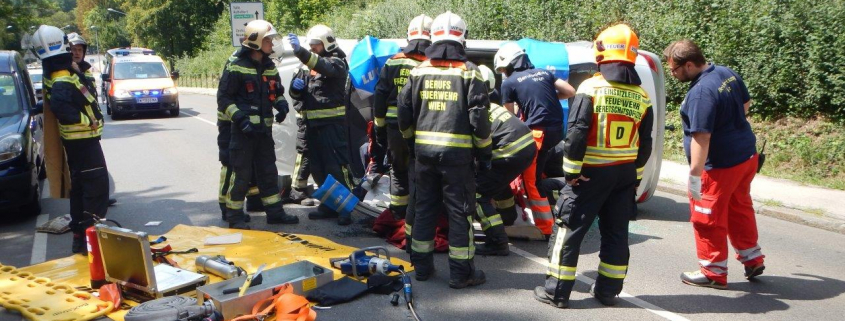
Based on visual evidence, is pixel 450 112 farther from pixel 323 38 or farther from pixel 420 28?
pixel 323 38

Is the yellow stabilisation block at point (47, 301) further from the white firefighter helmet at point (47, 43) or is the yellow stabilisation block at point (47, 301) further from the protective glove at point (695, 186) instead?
the protective glove at point (695, 186)

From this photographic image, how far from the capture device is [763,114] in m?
11.8

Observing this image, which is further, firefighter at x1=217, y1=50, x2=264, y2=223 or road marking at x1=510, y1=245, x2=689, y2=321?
firefighter at x1=217, y1=50, x2=264, y2=223

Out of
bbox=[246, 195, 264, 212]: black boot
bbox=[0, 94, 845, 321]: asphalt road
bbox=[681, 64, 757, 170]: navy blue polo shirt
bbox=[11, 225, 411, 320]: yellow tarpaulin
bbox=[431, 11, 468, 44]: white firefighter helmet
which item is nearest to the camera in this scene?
bbox=[0, 94, 845, 321]: asphalt road

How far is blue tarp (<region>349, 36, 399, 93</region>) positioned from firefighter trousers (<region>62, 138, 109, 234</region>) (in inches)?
109

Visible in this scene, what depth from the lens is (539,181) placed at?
679 centimetres

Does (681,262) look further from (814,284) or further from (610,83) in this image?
(610,83)

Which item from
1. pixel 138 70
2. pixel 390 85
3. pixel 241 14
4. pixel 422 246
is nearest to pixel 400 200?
pixel 390 85

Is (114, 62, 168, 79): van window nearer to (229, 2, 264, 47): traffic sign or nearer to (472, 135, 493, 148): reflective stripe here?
(229, 2, 264, 47): traffic sign

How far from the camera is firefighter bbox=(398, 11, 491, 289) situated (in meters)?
5.11

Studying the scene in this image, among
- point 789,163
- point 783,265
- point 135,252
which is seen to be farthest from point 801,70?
point 135,252

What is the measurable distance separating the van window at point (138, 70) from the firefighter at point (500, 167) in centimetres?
1718

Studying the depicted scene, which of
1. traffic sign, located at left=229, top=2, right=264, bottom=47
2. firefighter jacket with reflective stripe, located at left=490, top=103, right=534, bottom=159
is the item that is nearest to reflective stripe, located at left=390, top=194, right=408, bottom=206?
firefighter jacket with reflective stripe, located at left=490, top=103, right=534, bottom=159

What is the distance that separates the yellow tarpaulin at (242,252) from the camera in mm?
5676
